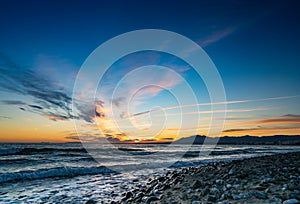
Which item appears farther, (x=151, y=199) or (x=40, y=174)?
(x=40, y=174)

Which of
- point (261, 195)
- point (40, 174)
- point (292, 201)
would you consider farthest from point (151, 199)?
point (40, 174)

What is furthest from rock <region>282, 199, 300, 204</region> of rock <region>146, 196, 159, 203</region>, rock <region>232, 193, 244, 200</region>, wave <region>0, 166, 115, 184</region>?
wave <region>0, 166, 115, 184</region>

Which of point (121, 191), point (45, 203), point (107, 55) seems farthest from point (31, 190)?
point (107, 55)

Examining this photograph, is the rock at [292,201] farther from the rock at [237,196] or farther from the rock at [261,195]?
the rock at [237,196]

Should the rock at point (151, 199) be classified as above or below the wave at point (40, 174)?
above

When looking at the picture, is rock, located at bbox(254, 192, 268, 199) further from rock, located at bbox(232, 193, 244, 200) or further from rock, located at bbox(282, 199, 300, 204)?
rock, located at bbox(282, 199, 300, 204)

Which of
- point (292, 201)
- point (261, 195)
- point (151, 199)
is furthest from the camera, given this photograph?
point (151, 199)

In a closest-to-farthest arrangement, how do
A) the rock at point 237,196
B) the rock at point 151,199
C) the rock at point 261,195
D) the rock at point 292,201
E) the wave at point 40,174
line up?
the rock at point 292,201, the rock at point 261,195, the rock at point 237,196, the rock at point 151,199, the wave at point 40,174

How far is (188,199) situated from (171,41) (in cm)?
1434

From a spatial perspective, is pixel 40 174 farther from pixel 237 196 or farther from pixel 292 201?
pixel 292 201

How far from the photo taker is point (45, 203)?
731cm

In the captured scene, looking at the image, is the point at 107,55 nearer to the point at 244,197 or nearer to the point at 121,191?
the point at 121,191

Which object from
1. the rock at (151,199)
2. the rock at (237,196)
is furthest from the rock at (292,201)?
the rock at (151,199)

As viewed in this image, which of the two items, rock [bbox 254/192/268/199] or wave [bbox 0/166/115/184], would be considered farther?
wave [bbox 0/166/115/184]
